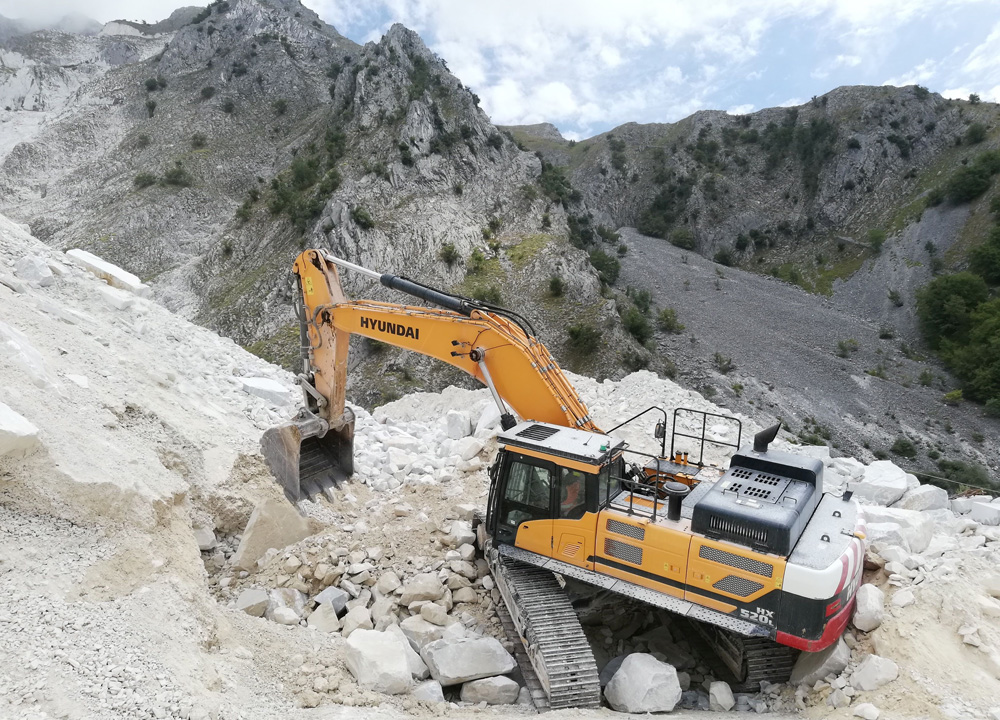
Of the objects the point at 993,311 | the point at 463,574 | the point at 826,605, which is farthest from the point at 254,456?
the point at 993,311

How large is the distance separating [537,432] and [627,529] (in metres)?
1.39

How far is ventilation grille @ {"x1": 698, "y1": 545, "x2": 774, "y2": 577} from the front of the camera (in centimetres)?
539

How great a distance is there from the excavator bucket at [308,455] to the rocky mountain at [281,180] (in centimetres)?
1655

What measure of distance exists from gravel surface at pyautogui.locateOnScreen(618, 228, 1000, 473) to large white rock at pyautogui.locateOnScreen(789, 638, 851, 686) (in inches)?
827

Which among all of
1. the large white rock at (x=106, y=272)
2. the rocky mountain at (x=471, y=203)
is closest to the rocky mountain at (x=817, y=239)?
the rocky mountain at (x=471, y=203)

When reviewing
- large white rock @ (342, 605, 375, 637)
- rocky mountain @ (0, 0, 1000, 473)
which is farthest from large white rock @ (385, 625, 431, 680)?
rocky mountain @ (0, 0, 1000, 473)

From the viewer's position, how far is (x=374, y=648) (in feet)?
18.4

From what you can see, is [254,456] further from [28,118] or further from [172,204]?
[28,118]

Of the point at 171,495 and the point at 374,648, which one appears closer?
the point at 374,648

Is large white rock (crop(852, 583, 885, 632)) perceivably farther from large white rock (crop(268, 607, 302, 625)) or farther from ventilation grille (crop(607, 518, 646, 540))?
large white rock (crop(268, 607, 302, 625))

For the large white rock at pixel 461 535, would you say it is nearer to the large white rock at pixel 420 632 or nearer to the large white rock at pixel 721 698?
→ the large white rock at pixel 420 632

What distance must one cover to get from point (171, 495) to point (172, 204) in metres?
43.0

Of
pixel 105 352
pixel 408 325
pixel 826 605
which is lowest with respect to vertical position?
pixel 826 605

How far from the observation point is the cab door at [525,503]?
21.2ft
